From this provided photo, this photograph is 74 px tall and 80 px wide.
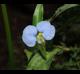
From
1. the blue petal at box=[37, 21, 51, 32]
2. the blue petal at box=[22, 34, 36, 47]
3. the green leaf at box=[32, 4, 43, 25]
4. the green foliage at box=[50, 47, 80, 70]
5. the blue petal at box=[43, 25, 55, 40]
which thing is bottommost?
the green foliage at box=[50, 47, 80, 70]

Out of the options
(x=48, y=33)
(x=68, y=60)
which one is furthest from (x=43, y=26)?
(x=68, y=60)

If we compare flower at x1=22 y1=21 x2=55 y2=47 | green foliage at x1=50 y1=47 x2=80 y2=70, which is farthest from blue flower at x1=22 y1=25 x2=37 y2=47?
green foliage at x1=50 y1=47 x2=80 y2=70

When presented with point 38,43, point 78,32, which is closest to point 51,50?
point 38,43

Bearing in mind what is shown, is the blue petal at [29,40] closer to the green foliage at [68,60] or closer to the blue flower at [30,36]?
the blue flower at [30,36]

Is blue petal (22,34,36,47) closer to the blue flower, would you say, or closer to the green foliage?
the blue flower

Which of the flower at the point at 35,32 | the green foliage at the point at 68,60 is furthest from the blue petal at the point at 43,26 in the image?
the green foliage at the point at 68,60

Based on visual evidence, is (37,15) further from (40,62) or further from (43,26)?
(40,62)
